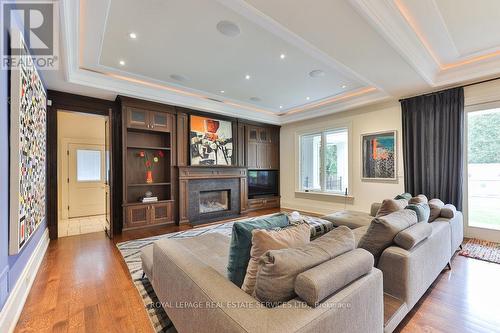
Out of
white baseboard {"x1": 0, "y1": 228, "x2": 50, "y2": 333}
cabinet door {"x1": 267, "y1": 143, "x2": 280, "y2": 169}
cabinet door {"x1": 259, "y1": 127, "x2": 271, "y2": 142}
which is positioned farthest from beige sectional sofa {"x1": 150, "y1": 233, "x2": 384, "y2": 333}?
cabinet door {"x1": 267, "y1": 143, "x2": 280, "y2": 169}

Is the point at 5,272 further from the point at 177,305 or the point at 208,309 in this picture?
the point at 208,309

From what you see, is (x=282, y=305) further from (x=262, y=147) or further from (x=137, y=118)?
(x=262, y=147)

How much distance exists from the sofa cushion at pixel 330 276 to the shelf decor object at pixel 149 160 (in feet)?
14.5

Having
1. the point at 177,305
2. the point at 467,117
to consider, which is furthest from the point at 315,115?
the point at 177,305

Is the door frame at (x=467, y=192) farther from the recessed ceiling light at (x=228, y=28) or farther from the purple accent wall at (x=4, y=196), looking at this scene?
the purple accent wall at (x=4, y=196)

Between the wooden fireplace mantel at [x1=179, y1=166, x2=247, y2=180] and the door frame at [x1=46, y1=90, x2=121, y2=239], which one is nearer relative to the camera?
the door frame at [x1=46, y1=90, x2=121, y2=239]

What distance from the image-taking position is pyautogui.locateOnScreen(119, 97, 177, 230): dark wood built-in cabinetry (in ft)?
14.4

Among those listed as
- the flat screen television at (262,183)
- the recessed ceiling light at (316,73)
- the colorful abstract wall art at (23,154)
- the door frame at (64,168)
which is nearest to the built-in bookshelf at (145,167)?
the colorful abstract wall art at (23,154)

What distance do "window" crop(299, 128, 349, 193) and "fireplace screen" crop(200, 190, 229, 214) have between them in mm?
2311

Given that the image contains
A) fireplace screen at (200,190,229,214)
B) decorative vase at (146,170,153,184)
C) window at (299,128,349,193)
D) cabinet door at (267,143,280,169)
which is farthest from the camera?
cabinet door at (267,143,280,169)

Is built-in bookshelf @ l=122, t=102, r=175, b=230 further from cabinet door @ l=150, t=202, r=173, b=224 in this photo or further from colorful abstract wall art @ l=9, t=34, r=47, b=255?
colorful abstract wall art @ l=9, t=34, r=47, b=255

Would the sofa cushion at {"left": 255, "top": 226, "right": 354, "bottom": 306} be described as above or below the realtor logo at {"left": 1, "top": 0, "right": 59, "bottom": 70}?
below

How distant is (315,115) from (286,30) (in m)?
3.68

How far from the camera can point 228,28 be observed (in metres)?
2.65
